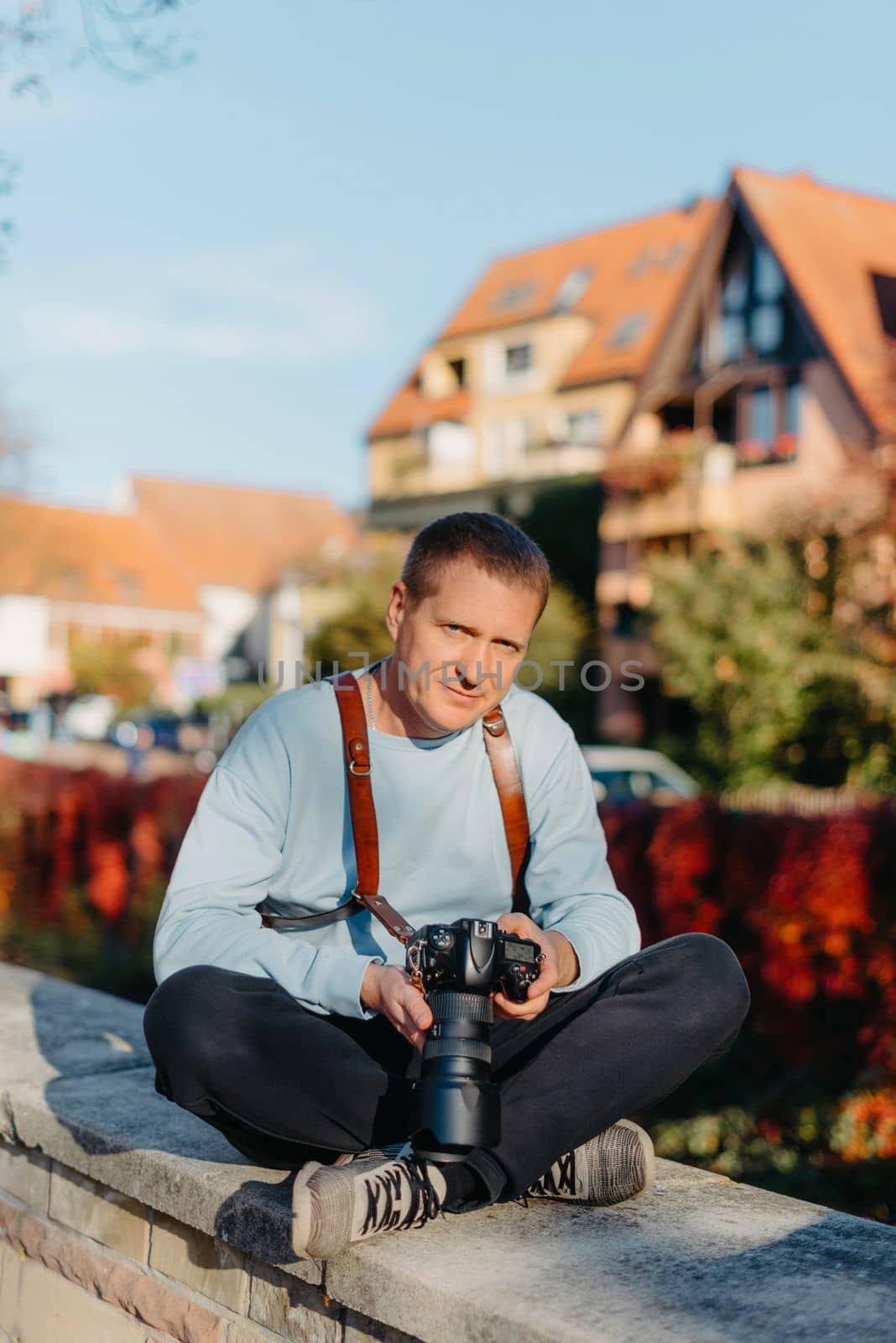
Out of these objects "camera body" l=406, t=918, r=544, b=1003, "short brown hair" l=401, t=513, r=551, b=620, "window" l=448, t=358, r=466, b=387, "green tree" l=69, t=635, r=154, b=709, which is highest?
"window" l=448, t=358, r=466, b=387

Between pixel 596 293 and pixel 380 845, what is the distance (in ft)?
134

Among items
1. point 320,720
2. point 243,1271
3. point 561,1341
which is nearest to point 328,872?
point 320,720

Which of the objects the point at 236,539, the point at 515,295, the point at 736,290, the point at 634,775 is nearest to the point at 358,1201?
the point at 634,775

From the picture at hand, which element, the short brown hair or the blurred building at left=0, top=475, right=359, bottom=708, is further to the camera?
the blurred building at left=0, top=475, right=359, bottom=708

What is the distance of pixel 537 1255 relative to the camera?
2.36 meters

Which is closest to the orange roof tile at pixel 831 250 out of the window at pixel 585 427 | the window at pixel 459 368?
the window at pixel 585 427

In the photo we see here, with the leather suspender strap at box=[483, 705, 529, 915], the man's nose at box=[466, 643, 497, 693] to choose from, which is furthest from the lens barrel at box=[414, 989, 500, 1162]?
the man's nose at box=[466, 643, 497, 693]

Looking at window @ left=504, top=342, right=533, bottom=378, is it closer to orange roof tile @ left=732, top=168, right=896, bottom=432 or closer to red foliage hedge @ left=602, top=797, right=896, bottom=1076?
orange roof tile @ left=732, top=168, right=896, bottom=432

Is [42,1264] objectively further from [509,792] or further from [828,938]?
[828,938]

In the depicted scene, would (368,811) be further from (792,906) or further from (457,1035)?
(792,906)

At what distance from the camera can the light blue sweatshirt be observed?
8.87 ft

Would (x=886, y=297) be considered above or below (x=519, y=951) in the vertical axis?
above

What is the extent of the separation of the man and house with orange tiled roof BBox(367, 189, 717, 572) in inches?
1288

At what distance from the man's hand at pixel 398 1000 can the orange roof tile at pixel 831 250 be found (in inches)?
1009
